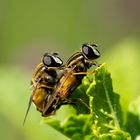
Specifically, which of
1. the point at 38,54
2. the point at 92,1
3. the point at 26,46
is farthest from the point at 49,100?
the point at 92,1

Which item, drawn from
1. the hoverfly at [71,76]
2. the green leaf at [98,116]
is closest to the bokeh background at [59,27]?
the hoverfly at [71,76]

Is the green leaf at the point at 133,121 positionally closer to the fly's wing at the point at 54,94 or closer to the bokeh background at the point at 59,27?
the fly's wing at the point at 54,94

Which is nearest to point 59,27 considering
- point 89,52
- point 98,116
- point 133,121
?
point 89,52

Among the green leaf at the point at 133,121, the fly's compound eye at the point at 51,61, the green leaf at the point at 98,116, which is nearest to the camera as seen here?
the green leaf at the point at 98,116

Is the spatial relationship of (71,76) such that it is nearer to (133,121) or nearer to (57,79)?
(57,79)

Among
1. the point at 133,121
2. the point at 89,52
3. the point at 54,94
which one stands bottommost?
the point at 133,121

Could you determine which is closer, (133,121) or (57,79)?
(133,121)

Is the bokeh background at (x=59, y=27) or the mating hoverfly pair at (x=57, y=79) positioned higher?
the mating hoverfly pair at (x=57, y=79)
